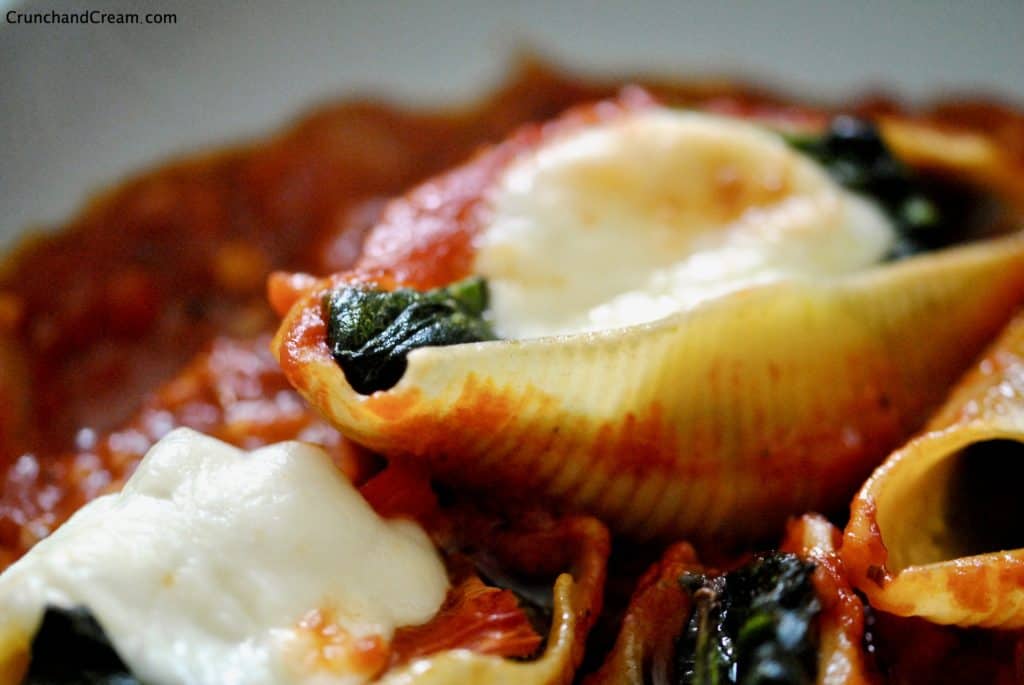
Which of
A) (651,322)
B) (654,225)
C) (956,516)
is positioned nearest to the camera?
(651,322)

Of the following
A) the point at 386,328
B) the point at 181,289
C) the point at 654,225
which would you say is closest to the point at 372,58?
the point at 181,289

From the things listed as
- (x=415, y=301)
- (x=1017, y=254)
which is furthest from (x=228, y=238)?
(x=1017, y=254)

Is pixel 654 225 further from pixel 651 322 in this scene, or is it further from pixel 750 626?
pixel 750 626

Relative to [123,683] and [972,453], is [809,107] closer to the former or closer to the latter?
[972,453]

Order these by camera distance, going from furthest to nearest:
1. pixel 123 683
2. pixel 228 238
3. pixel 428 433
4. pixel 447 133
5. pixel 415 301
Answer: pixel 447 133 < pixel 228 238 < pixel 415 301 < pixel 428 433 < pixel 123 683

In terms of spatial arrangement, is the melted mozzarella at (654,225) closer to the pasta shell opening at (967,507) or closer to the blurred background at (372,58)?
the pasta shell opening at (967,507)

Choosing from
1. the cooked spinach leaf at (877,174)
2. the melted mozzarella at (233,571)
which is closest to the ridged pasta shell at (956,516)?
the cooked spinach leaf at (877,174)
